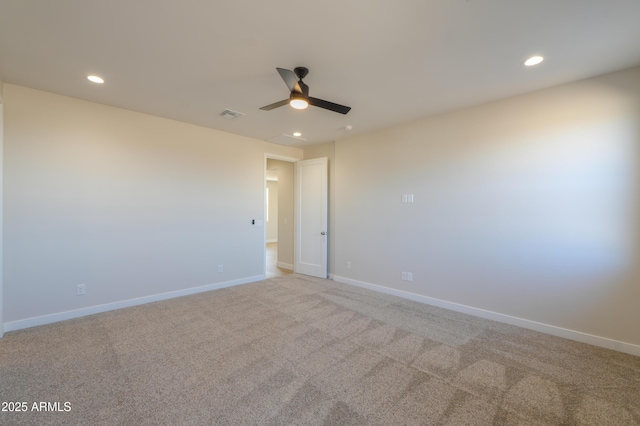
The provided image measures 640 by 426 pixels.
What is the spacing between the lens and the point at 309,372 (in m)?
2.26

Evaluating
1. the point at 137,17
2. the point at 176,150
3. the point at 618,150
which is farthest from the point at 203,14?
the point at 618,150

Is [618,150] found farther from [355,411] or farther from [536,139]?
[355,411]

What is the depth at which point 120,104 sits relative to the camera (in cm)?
354

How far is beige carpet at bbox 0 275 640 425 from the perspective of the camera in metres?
1.82

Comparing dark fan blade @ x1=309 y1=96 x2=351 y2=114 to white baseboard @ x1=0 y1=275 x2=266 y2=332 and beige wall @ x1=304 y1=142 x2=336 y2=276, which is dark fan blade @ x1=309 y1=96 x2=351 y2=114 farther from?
white baseboard @ x1=0 y1=275 x2=266 y2=332

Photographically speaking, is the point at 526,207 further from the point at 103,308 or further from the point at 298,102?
the point at 103,308

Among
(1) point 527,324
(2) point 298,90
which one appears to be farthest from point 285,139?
(1) point 527,324

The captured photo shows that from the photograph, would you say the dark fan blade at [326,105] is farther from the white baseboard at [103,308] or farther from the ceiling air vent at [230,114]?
the white baseboard at [103,308]

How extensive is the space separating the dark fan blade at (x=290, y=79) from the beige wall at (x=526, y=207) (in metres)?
2.42

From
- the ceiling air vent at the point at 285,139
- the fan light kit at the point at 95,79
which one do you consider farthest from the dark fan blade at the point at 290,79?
the ceiling air vent at the point at 285,139

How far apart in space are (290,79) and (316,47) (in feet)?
1.13

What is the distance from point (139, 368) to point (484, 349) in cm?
327

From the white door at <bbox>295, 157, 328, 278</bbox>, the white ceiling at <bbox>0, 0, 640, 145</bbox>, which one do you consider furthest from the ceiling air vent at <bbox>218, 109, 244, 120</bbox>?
the white door at <bbox>295, 157, 328, 278</bbox>

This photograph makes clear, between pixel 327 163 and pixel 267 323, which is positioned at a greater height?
pixel 327 163
